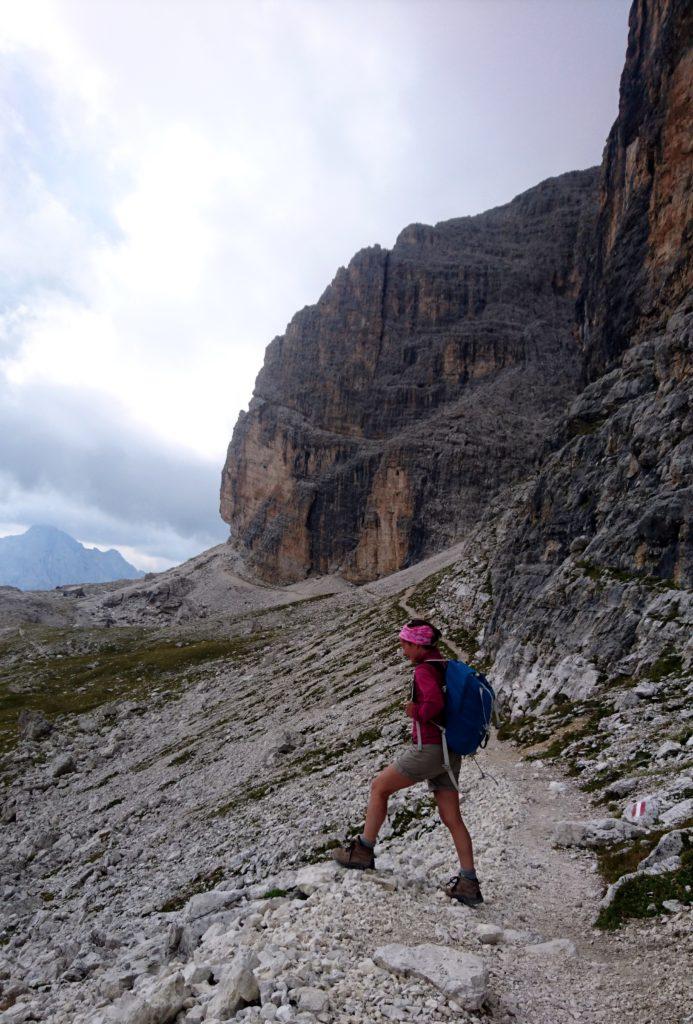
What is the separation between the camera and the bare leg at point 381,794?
31.2ft

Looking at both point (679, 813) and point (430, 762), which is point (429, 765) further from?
point (679, 813)

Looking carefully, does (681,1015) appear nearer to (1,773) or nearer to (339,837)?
(339,837)

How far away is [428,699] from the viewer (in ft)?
30.0

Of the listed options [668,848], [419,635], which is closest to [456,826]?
[419,635]

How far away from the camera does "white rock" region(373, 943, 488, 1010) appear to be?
616 centimetres

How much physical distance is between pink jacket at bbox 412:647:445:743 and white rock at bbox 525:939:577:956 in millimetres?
2740

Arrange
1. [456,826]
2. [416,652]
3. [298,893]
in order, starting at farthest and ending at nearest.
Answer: [298,893]
[416,652]
[456,826]

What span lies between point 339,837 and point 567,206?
22501cm

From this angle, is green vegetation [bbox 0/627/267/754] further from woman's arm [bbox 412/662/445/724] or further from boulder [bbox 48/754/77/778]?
woman's arm [bbox 412/662/445/724]

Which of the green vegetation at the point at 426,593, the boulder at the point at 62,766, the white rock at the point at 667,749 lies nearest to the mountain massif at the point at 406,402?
the green vegetation at the point at 426,593

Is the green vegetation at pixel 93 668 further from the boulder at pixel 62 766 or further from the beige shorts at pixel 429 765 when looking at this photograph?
the beige shorts at pixel 429 765

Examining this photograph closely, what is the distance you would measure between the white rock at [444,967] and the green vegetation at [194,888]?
15.1 metres

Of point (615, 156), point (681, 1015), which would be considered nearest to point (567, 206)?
point (615, 156)

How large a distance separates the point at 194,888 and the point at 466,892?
49.0ft
